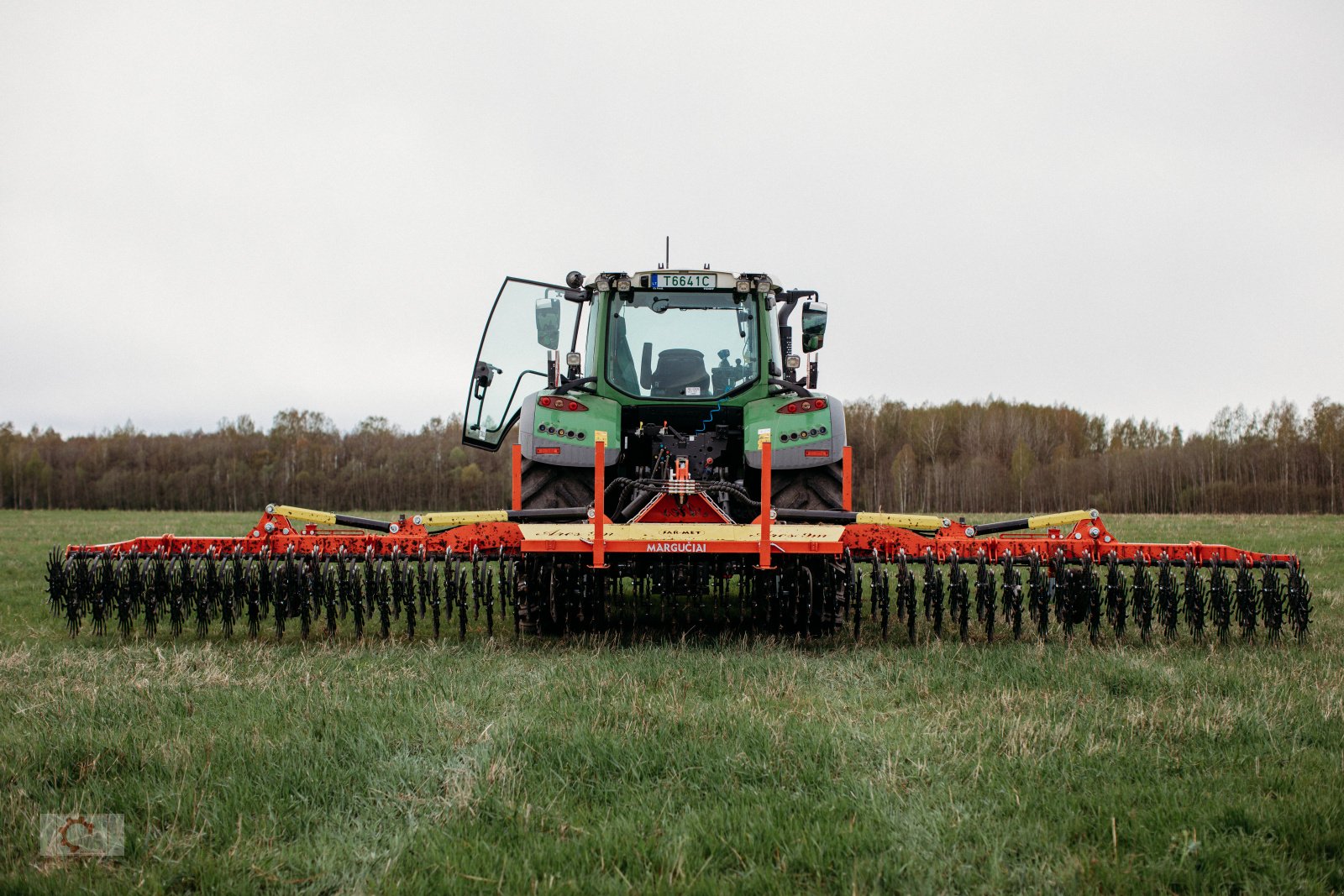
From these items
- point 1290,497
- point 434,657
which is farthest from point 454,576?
point 1290,497

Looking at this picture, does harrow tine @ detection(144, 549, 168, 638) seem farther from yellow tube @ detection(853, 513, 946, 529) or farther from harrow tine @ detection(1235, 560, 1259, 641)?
harrow tine @ detection(1235, 560, 1259, 641)

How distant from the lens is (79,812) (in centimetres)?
273

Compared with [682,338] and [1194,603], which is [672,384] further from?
[1194,603]

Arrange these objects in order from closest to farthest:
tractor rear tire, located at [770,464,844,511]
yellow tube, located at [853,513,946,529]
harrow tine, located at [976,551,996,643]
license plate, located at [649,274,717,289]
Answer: harrow tine, located at [976,551,996,643] < yellow tube, located at [853,513,946,529] < tractor rear tire, located at [770,464,844,511] < license plate, located at [649,274,717,289]

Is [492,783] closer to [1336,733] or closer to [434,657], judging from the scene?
[434,657]

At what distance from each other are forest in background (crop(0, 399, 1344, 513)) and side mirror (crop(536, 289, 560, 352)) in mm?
35578

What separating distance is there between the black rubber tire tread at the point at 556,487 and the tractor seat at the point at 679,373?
33.8 inches

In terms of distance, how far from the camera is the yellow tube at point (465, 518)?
5.84 m

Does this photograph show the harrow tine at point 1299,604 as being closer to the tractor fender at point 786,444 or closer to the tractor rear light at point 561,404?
the tractor fender at point 786,444

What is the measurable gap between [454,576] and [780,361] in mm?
2824

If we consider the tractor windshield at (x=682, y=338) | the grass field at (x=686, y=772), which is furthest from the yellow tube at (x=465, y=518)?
the tractor windshield at (x=682, y=338)

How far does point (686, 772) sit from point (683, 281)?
427cm

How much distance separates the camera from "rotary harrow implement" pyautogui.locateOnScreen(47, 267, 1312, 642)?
5438mm

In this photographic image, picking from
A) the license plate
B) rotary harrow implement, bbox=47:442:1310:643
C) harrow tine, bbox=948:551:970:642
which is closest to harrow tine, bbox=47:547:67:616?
rotary harrow implement, bbox=47:442:1310:643
